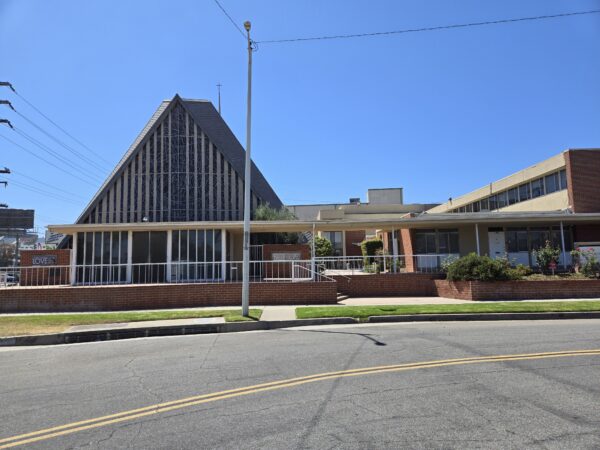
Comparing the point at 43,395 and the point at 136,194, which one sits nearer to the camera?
the point at 43,395

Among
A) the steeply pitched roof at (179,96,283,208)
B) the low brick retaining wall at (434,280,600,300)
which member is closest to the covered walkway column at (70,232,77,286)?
the low brick retaining wall at (434,280,600,300)

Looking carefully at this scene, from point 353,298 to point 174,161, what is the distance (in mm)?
33146

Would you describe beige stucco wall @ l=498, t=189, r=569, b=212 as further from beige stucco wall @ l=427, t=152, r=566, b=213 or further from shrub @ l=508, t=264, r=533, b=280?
shrub @ l=508, t=264, r=533, b=280

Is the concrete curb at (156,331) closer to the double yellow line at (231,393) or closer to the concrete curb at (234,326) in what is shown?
the concrete curb at (234,326)

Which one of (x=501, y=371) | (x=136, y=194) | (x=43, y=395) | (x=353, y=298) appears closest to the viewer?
(x=43, y=395)

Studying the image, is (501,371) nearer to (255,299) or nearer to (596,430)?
(596,430)

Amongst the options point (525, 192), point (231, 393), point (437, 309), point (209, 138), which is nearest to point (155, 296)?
point (437, 309)

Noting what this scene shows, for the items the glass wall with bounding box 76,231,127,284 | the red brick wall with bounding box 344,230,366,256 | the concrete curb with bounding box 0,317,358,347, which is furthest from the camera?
the red brick wall with bounding box 344,230,366,256

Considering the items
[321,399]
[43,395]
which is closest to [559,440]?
[321,399]

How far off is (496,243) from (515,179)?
33.0 ft

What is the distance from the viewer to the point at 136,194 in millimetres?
46312

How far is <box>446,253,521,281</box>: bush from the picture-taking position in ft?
57.2

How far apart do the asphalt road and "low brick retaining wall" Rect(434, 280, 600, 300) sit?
753cm

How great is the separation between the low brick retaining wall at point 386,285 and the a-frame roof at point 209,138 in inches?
1103
